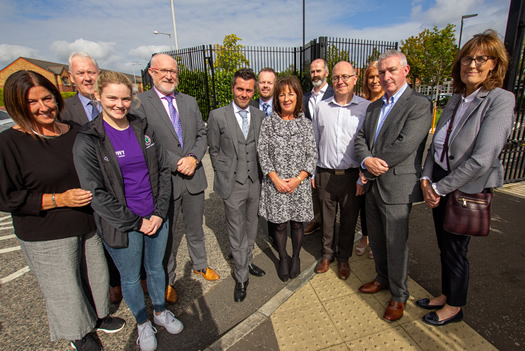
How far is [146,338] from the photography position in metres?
2.31

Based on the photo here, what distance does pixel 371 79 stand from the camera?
3.37 meters

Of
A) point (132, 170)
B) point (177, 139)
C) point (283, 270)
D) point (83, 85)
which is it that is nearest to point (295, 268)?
point (283, 270)

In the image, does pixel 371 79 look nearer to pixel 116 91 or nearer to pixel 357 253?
pixel 357 253

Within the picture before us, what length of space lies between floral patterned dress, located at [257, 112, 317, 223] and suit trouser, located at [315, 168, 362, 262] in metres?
0.28

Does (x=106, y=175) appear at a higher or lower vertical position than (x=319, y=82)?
lower

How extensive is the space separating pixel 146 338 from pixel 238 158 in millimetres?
1796

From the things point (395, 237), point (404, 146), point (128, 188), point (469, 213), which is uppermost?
point (404, 146)

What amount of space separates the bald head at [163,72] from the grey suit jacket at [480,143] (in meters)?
2.62

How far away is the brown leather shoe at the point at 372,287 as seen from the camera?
2789 millimetres

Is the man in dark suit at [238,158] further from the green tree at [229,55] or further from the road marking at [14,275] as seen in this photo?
the green tree at [229,55]

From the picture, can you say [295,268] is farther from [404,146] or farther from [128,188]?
[128,188]

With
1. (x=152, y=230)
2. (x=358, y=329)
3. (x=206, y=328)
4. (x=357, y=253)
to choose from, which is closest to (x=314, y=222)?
(x=357, y=253)

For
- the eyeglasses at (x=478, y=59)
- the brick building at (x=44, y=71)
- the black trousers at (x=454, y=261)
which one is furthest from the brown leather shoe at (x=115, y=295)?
the brick building at (x=44, y=71)

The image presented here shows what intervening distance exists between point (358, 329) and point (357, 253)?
1301 millimetres
